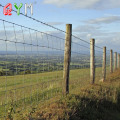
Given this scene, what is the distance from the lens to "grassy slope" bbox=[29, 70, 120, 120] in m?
5.68

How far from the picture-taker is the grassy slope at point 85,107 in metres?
5.68

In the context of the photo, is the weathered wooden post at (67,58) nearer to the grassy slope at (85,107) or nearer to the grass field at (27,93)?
the grass field at (27,93)

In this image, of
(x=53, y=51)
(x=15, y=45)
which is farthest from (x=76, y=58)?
(x=15, y=45)

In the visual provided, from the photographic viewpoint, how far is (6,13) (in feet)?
14.4

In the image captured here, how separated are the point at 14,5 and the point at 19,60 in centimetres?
109

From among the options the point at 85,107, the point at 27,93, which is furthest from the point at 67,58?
the point at 27,93

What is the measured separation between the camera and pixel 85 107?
677 centimetres

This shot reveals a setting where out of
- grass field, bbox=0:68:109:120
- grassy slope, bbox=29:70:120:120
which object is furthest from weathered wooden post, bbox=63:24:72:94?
grassy slope, bbox=29:70:120:120

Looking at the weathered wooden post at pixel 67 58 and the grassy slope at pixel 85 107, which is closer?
the grassy slope at pixel 85 107

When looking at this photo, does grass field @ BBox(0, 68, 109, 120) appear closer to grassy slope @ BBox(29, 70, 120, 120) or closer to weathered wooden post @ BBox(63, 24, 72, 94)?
weathered wooden post @ BBox(63, 24, 72, 94)

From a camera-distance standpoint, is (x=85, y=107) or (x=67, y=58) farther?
(x=67, y=58)

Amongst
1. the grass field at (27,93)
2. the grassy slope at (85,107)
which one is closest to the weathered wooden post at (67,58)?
the grass field at (27,93)

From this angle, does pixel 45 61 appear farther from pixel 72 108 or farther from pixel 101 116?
pixel 101 116

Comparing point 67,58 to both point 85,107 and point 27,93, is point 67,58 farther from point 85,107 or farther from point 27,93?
point 27,93
